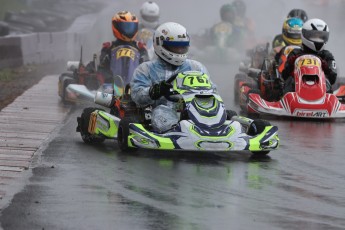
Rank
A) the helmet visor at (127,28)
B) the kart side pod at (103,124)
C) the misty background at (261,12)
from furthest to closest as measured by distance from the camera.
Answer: the misty background at (261,12)
the helmet visor at (127,28)
the kart side pod at (103,124)

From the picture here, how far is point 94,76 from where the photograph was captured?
18016 mm

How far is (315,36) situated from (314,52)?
254 mm

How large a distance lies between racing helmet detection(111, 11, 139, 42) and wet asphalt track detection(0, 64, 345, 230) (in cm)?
617

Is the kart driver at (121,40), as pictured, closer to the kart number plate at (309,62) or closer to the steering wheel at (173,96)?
the kart number plate at (309,62)

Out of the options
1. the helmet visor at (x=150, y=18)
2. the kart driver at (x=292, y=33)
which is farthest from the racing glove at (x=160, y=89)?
the helmet visor at (x=150, y=18)

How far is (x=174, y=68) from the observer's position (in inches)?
472

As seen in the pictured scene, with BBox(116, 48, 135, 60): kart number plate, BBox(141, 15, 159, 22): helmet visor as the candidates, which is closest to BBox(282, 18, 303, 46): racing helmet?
BBox(116, 48, 135, 60): kart number plate

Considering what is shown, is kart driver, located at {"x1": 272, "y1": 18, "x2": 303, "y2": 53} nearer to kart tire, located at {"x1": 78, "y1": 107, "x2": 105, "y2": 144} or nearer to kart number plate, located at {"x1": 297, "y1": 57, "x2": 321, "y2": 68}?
kart number plate, located at {"x1": 297, "y1": 57, "x2": 321, "y2": 68}

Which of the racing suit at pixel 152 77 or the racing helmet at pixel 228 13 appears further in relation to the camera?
the racing helmet at pixel 228 13

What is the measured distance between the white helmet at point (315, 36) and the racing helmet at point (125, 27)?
10.8 feet

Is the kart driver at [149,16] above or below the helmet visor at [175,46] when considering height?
below

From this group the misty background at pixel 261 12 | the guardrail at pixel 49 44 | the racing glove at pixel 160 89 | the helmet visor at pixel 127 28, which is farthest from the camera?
the misty background at pixel 261 12

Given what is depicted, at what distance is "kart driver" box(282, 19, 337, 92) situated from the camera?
1598cm

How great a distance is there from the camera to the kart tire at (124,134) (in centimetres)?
1084
